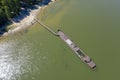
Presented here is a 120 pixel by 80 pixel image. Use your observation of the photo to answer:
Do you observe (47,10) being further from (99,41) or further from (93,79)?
(93,79)

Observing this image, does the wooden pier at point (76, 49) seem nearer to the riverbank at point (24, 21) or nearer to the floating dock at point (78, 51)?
the floating dock at point (78, 51)

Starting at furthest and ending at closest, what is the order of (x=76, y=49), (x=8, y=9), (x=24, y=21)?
(x=24, y=21) < (x=8, y=9) < (x=76, y=49)

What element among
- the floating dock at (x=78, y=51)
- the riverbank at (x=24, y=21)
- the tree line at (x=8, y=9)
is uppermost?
the tree line at (x=8, y=9)

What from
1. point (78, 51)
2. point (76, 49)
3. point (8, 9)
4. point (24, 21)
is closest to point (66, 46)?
point (76, 49)

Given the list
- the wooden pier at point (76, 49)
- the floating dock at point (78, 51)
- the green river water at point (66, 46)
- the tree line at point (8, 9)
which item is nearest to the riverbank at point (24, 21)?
the green river water at point (66, 46)

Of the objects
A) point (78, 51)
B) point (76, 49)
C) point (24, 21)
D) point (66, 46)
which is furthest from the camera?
point (24, 21)

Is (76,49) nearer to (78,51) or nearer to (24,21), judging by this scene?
(78,51)

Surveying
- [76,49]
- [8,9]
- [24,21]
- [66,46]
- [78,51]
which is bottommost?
[78,51]

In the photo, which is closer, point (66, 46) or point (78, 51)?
point (78, 51)
